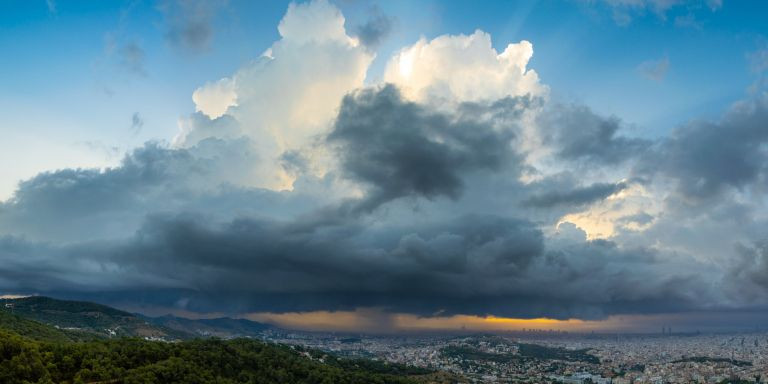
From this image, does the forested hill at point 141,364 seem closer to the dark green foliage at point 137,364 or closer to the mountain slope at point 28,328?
the dark green foliage at point 137,364

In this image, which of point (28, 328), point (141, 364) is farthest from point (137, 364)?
Result: point (28, 328)

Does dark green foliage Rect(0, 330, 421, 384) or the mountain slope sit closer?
dark green foliage Rect(0, 330, 421, 384)

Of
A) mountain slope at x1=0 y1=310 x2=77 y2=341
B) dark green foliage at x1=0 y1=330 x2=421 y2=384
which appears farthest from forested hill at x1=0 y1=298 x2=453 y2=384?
mountain slope at x1=0 y1=310 x2=77 y2=341

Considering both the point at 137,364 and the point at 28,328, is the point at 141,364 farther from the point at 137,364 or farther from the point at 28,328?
the point at 28,328

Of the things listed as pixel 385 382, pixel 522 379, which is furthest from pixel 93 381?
pixel 522 379

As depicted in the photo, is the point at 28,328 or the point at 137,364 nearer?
the point at 137,364

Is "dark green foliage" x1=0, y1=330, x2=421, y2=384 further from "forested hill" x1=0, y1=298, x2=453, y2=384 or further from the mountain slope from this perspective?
the mountain slope

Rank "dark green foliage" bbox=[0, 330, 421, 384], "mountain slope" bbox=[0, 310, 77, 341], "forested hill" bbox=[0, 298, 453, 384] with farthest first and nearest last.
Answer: "mountain slope" bbox=[0, 310, 77, 341] → "forested hill" bbox=[0, 298, 453, 384] → "dark green foliage" bbox=[0, 330, 421, 384]

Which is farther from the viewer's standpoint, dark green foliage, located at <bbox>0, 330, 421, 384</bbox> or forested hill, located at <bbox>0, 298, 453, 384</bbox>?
forested hill, located at <bbox>0, 298, 453, 384</bbox>

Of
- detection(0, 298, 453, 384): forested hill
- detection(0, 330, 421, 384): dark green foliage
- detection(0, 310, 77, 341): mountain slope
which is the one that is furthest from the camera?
detection(0, 310, 77, 341): mountain slope
